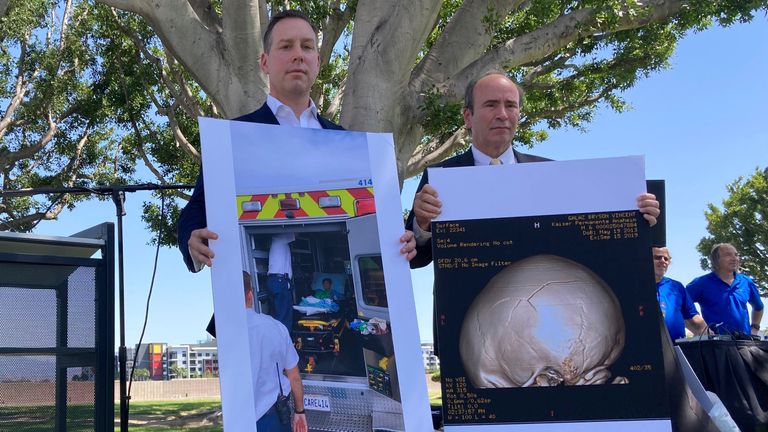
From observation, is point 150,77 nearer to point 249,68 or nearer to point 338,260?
point 249,68

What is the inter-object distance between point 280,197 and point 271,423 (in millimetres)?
588

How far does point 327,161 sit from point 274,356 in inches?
21.8

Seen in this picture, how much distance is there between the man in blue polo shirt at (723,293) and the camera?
7.16 metres

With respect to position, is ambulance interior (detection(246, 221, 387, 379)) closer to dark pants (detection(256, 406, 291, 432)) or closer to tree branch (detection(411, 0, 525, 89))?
dark pants (detection(256, 406, 291, 432))

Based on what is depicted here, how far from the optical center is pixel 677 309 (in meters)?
6.47

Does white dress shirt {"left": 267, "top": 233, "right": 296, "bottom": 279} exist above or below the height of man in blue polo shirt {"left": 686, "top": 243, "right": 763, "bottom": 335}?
above

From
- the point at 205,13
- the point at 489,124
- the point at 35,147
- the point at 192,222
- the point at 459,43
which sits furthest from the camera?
the point at 35,147

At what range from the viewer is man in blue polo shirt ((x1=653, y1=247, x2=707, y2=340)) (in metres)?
6.34

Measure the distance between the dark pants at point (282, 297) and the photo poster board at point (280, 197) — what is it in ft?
0.24

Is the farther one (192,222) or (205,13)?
(205,13)

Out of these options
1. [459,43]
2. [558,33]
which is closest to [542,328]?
[459,43]

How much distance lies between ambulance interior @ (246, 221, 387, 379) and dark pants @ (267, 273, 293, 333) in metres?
0.01

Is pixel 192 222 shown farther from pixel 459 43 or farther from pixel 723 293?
pixel 723 293

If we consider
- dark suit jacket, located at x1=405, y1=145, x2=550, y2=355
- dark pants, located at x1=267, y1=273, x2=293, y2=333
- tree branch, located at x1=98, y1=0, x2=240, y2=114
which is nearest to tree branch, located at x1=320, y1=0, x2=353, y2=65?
tree branch, located at x1=98, y1=0, x2=240, y2=114
